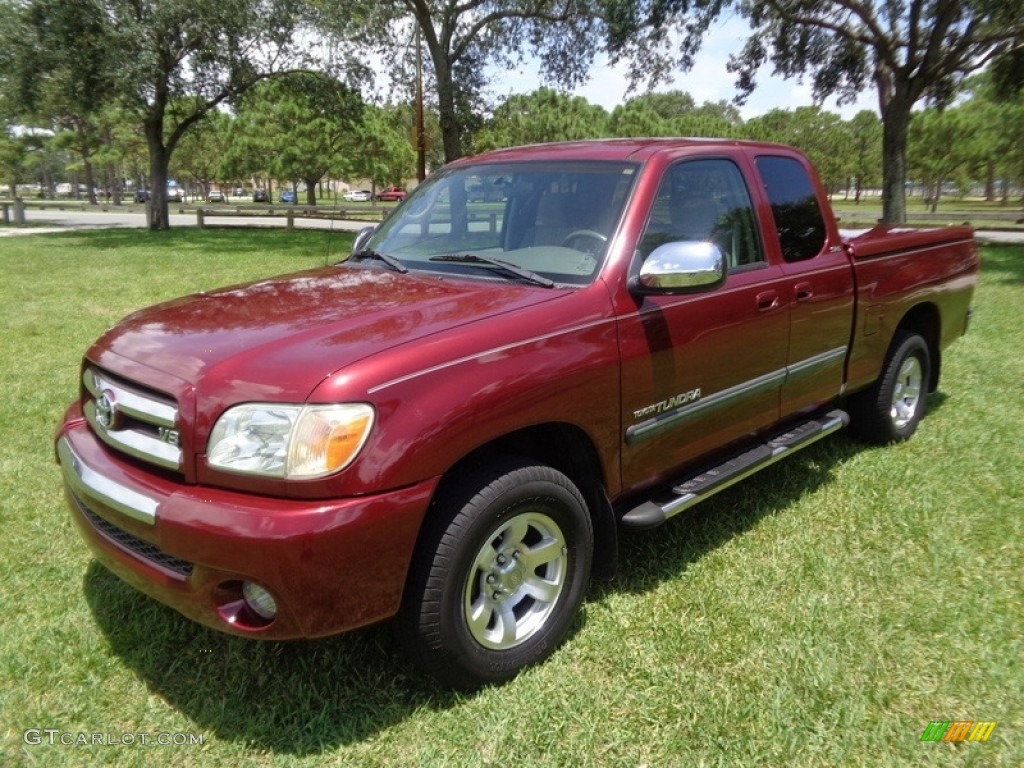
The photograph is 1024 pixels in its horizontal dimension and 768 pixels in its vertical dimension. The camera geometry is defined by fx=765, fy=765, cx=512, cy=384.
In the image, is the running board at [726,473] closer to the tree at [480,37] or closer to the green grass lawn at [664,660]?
the green grass lawn at [664,660]

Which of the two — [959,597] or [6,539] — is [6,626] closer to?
[6,539]

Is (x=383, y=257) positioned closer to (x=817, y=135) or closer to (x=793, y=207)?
(x=793, y=207)

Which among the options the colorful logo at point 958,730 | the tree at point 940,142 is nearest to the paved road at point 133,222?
the colorful logo at point 958,730

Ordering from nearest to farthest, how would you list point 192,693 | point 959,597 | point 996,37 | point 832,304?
point 192,693, point 959,597, point 832,304, point 996,37

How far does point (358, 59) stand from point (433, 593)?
73.7ft

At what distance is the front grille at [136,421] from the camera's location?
2.33m

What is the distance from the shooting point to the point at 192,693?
2.61 meters

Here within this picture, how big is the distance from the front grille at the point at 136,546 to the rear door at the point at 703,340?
161 cm

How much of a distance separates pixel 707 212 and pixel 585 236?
29.3 inches

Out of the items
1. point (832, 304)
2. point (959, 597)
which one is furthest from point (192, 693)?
point (832, 304)

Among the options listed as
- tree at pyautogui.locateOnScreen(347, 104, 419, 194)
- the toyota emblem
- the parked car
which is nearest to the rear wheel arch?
the toyota emblem

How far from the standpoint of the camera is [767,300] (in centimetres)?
354

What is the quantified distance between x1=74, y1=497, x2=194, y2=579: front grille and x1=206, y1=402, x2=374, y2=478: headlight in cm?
36

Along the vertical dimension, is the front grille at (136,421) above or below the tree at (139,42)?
below
